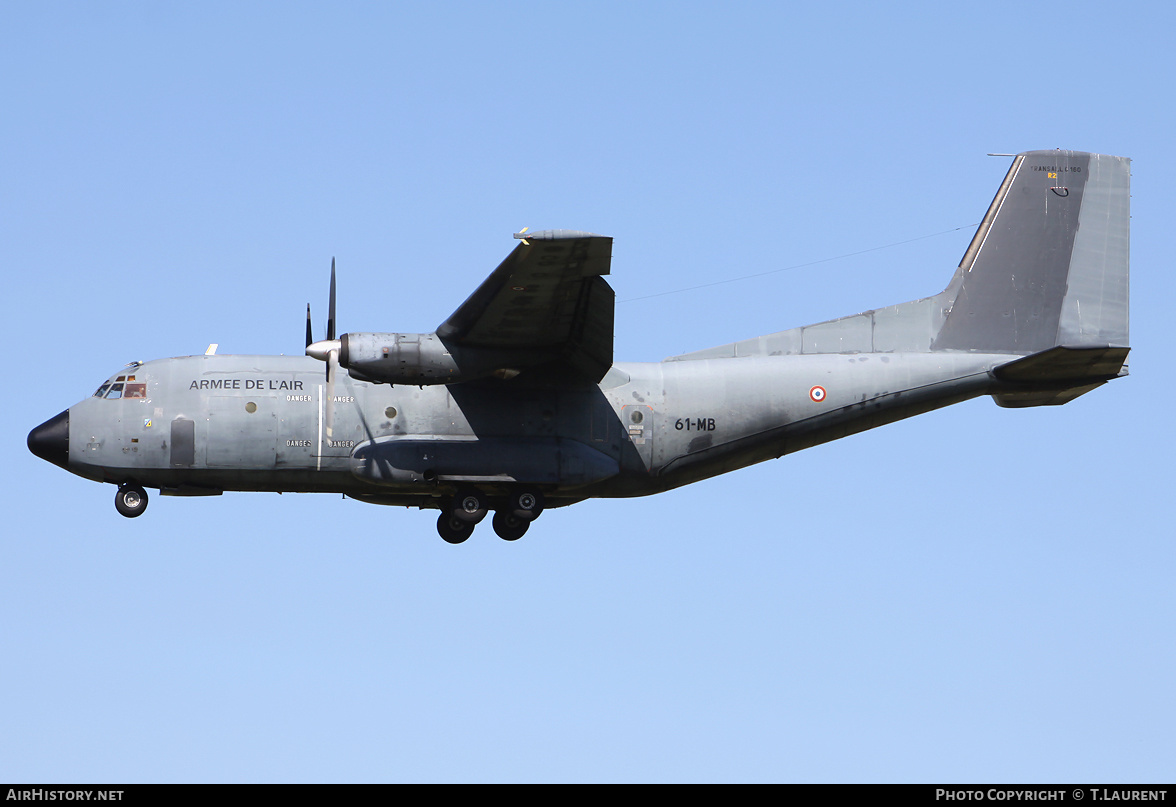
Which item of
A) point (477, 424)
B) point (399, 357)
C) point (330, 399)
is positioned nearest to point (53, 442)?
point (330, 399)

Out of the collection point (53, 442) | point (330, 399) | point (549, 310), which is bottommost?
point (53, 442)

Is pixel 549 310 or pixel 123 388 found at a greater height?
pixel 549 310

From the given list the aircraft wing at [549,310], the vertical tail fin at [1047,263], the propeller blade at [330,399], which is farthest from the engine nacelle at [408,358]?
the vertical tail fin at [1047,263]

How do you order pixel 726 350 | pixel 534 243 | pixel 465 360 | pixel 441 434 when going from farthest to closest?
pixel 726 350 < pixel 441 434 < pixel 465 360 < pixel 534 243

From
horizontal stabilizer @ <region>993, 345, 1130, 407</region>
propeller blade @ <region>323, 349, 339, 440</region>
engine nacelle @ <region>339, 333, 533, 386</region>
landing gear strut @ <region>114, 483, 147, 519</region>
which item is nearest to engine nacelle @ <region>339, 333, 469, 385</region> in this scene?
engine nacelle @ <region>339, 333, 533, 386</region>

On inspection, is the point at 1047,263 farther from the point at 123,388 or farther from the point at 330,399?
the point at 123,388

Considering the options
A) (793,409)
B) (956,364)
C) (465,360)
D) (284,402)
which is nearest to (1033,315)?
(956,364)

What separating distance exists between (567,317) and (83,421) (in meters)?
8.64

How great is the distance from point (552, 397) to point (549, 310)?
108 inches

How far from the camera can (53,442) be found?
86.5 feet

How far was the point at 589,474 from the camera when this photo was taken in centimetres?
2667

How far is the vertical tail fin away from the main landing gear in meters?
8.17

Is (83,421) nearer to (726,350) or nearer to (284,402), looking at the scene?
(284,402)

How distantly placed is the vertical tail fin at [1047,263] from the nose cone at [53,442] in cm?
1567
